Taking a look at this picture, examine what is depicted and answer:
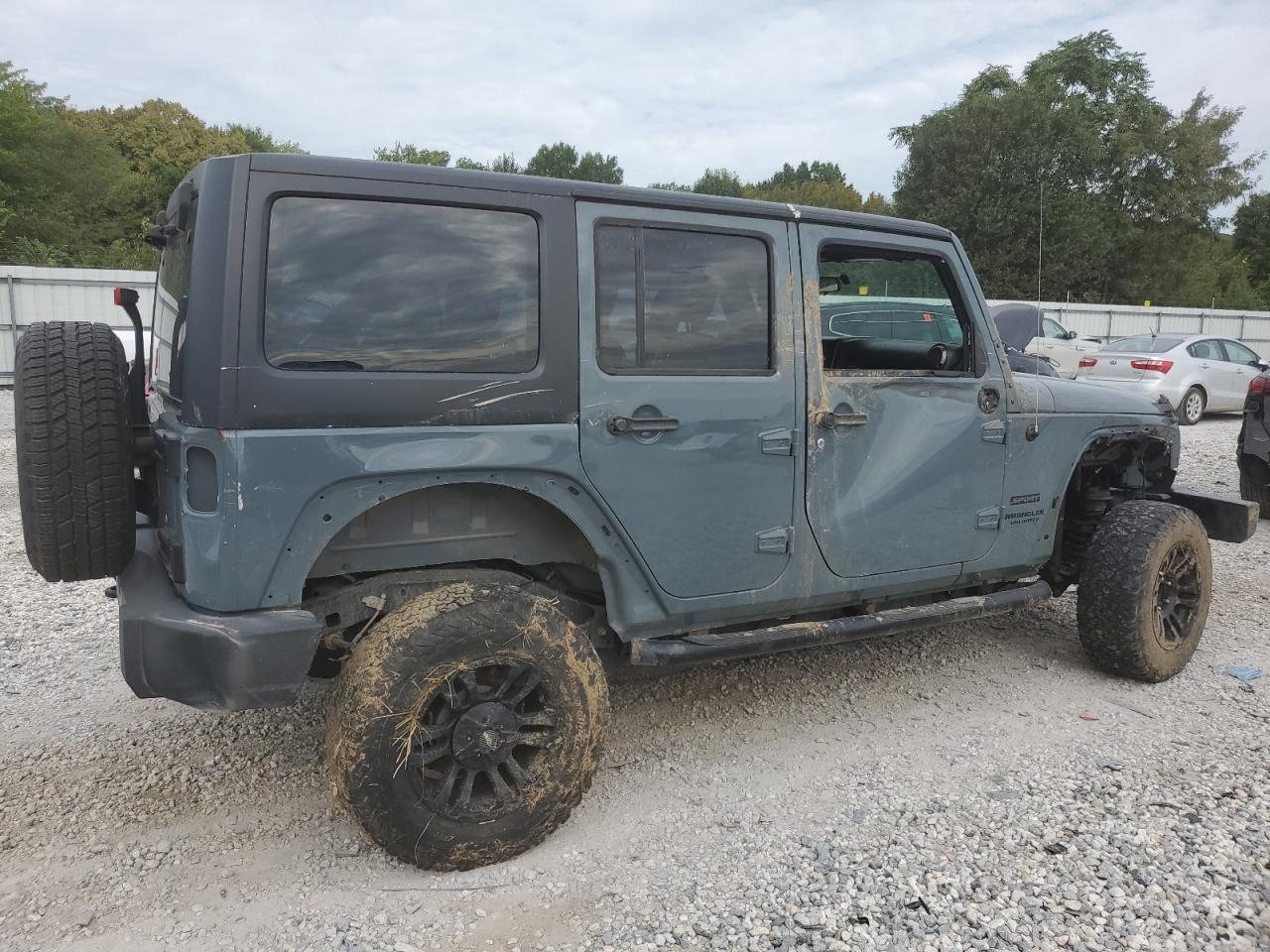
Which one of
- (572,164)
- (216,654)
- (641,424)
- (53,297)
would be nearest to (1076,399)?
(641,424)

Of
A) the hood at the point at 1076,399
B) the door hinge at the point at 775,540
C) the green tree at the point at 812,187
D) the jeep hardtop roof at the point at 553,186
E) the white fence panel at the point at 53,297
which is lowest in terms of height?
the door hinge at the point at 775,540

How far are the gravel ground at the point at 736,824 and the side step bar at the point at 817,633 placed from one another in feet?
1.51

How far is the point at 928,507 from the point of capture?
3.68 meters

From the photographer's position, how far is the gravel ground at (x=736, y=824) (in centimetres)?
254

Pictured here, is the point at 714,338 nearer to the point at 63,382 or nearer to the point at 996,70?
the point at 63,382

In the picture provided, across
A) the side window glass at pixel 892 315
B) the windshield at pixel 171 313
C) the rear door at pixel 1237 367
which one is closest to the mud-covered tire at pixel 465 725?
the windshield at pixel 171 313

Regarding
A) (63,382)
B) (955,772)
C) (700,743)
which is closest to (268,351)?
(63,382)

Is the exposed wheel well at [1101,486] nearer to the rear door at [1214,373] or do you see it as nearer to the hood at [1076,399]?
the hood at [1076,399]

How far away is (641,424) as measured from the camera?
9.80ft

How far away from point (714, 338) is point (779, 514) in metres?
0.67

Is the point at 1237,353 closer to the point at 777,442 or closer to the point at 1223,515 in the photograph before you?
the point at 1223,515

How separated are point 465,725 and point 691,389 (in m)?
1.29

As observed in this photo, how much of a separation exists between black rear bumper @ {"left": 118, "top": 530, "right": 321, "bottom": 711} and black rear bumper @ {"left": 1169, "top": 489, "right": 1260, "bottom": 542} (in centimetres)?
425

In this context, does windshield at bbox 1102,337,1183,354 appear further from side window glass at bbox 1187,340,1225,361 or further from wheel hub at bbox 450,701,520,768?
wheel hub at bbox 450,701,520,768
